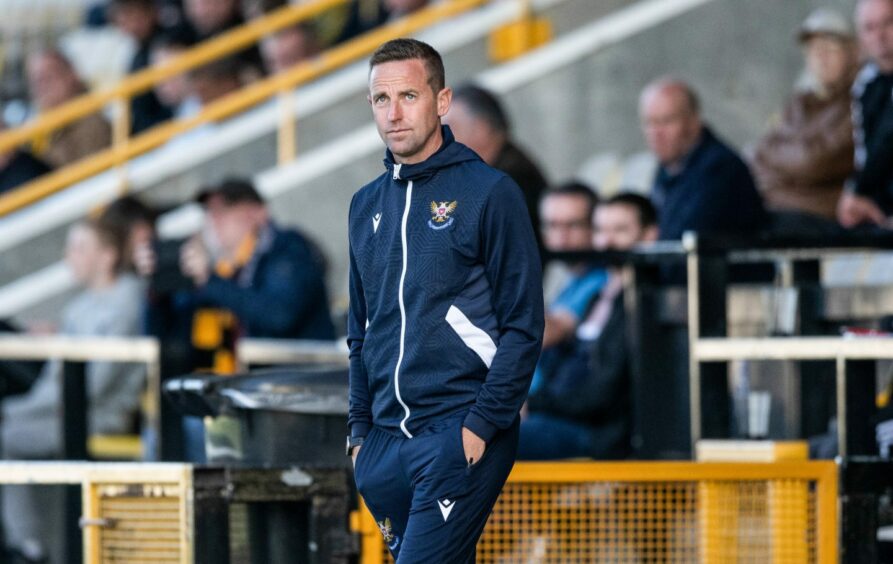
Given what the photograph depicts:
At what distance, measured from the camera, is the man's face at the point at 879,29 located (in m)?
8.59

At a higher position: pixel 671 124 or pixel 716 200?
pixel 671 124

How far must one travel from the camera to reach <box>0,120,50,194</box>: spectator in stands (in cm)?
1430

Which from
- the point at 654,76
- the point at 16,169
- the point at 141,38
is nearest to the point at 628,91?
the point at 654,76

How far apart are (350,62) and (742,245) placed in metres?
7.40

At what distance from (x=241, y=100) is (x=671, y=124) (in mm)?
5094

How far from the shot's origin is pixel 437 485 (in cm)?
451

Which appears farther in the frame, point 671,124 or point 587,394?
point 671,124

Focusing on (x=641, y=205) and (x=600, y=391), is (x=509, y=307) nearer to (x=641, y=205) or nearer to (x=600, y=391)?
(x=600, y=391)

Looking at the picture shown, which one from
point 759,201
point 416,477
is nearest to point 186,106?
point 759,201

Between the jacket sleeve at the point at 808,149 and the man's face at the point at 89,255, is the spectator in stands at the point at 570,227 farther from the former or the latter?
the man's face at the point at 89,255

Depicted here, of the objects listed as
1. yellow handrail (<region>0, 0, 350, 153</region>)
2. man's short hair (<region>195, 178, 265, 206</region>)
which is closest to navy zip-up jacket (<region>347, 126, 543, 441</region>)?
→ man's short hair (<region>195, 178, 265, 206</region>)

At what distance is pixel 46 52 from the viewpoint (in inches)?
621

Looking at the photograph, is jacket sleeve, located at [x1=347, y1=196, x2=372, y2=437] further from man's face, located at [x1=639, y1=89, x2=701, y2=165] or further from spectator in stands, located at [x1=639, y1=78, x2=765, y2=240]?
man's face, located at [x1=639, y1=89, x2=701, y2=165]

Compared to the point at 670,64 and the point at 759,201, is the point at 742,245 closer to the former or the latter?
the point at 759,201
